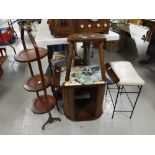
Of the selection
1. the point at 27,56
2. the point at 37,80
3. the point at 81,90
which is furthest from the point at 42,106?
the point at 27,56

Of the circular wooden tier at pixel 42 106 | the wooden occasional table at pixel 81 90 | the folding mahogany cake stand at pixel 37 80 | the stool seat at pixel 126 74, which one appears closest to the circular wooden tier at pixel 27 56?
the folding mahogany cake stand at pixel 37 80

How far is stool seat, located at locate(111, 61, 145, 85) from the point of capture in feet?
5.64

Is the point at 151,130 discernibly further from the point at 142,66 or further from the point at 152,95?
the point at 142,66

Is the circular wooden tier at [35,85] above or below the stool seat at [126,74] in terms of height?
below

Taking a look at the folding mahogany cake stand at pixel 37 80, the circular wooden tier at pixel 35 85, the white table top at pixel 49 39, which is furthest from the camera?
the circular wooden tier at pixel 35 85

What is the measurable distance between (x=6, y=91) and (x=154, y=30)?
8.96 feet

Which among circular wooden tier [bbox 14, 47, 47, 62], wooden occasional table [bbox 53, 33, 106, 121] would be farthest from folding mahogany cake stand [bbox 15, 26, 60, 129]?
wooden occasional table [bbox 53, 33, 106, 121]

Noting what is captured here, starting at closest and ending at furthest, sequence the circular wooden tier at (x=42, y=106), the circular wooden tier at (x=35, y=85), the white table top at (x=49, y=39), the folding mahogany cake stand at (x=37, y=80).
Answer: the folding mahogany cake stand at (x=37, y=80), the white table top at (x=49, y=39), the circular wooden tier at (x=35, y=85), the circular wooden tier at (x=42, y=106)

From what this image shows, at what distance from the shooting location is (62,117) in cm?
217

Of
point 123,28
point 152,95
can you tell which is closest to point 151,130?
point 152,95

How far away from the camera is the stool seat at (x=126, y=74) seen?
1.72 metres

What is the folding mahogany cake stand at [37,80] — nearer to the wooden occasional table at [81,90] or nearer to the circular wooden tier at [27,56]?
the circular wooden tier at [27,56]

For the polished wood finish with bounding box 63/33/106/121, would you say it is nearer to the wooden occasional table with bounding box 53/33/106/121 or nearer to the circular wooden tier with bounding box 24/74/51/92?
the wooden occasional table with bounding box 53/33/106/121

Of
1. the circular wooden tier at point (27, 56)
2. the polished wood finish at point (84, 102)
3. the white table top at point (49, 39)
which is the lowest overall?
the polished wood finish at point (84, 102)
